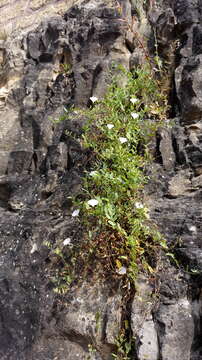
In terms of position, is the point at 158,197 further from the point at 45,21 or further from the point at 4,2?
the point at 4,2

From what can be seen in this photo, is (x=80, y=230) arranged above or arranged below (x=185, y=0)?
below

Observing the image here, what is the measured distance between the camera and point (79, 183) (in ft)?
8.86

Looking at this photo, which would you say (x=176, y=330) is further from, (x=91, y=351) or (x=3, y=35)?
(x=3, y=35)

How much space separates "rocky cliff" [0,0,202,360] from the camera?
203 centimetres

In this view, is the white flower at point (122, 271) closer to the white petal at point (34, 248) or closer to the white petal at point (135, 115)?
the white petal at point (34, 248)

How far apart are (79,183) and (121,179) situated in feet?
1.54

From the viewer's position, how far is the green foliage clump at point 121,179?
2217 mm

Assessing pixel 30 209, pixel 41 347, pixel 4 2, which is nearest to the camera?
pixel 41 347

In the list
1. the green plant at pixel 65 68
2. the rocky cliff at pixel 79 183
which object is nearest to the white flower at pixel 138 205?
the rocky cliff at pixel 79 183

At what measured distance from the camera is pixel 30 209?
2834 millimetres

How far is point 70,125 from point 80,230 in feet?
3.89

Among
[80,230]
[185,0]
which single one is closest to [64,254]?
[80,230]

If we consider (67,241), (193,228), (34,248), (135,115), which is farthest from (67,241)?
(135,115)

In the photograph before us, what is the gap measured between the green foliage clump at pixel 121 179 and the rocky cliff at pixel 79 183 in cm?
12
